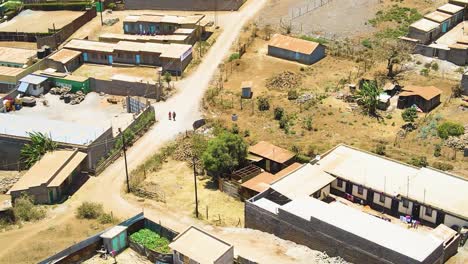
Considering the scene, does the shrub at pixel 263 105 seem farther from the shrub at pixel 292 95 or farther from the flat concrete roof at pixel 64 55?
the flat concrete roof at pixel 64 55

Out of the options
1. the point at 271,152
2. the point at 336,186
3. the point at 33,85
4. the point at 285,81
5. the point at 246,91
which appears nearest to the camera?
the point at 336,186

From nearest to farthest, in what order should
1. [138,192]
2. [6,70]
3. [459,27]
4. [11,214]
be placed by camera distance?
[11,214] → [138,192] → [6,70] → [459,27]

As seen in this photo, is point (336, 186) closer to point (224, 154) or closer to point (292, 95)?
point (224, 154)

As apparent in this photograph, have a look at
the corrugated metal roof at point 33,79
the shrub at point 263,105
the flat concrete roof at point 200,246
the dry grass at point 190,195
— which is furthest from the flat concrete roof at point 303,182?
the corrugated metal roof at point 33,79

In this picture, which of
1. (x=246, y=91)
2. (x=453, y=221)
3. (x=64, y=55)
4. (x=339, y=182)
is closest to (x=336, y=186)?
(x=339, y=182)

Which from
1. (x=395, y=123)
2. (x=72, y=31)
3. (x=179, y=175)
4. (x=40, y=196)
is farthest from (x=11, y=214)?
(x=72, y=31)

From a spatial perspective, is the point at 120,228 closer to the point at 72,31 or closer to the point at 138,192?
the point at 138,192

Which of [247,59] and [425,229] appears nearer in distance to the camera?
[425,229]

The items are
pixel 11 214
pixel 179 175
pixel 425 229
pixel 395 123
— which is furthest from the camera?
pixel 395 123
